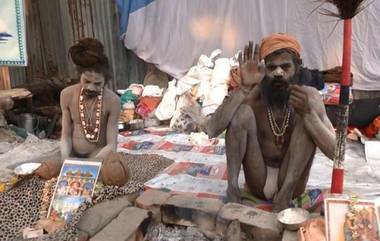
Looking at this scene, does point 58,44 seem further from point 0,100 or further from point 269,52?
point 269,52

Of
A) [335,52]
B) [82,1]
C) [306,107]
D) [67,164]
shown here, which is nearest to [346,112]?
[306,107]

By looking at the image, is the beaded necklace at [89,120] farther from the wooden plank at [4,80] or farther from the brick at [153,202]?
the wooden plank at [4,80]

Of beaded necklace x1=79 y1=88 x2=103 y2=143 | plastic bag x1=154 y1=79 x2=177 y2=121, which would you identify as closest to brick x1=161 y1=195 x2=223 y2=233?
beaded necklace x1=79 y1=88 x2=103 y2=143

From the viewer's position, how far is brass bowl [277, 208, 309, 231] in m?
2.09

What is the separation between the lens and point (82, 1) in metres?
6.94

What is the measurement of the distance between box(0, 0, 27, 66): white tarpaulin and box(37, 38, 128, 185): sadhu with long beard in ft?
6.32

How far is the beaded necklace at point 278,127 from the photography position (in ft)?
8.80

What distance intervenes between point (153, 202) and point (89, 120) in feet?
3.94

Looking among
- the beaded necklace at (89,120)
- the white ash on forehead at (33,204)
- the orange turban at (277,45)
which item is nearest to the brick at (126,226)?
the white ash on forehead at (33,204)

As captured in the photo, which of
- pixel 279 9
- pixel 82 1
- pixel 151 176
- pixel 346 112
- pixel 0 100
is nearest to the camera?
pixel 346 112

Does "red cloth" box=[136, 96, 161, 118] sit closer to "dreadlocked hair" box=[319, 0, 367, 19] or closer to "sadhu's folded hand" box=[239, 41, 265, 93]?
"sadhu's folded hand" box=[239, 41, 265, 93]

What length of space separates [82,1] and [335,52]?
14.0ft

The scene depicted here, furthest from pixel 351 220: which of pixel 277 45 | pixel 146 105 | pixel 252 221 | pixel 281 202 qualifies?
pixel 146 105

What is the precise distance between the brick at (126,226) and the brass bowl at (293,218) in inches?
31.7
